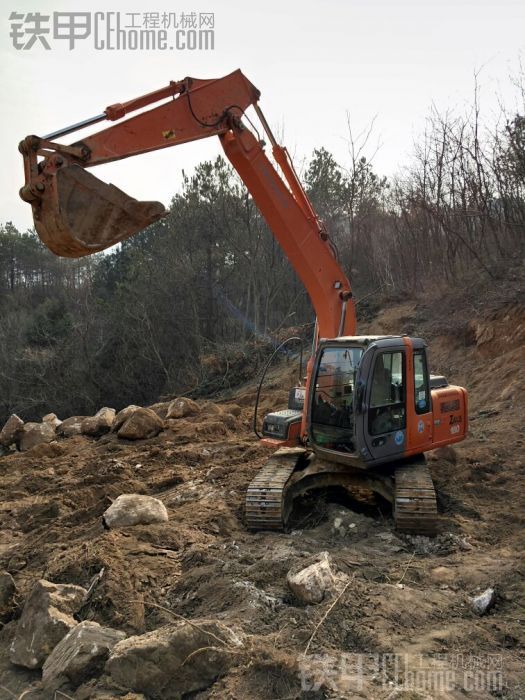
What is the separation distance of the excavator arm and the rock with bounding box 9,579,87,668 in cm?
268

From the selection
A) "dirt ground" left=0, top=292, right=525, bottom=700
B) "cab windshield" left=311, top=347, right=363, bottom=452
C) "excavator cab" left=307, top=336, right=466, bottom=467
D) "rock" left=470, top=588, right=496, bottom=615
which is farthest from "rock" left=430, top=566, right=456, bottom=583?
"cab windshield" left=311, top=347, right=363, bottom=452

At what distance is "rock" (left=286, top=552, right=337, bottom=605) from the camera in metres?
3.79

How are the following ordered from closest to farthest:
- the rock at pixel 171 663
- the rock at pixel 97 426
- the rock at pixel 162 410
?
the rock at pixel 171 663 < the rock at pixel 97 426 < the rock at pixel 162 410

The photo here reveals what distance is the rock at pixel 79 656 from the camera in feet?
10.4

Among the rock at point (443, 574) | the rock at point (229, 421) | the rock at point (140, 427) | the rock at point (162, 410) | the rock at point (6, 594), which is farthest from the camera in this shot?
the rock at point (162, 410)

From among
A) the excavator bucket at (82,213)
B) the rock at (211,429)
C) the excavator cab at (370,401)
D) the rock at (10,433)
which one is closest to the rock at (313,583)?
the excavator cab at (370,401)

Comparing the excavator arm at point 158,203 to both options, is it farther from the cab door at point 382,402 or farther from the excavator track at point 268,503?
the excavator track at point 268,503

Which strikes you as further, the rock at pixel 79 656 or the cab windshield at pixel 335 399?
the cab windshield at pixel 335 399

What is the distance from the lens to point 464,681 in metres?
3.04

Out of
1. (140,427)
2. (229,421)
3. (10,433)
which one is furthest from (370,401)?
(10,433)

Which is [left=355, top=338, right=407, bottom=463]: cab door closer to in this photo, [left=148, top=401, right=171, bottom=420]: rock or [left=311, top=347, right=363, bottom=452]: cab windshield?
[left=311, top=347, right=363, bottom=452]: cab windshield

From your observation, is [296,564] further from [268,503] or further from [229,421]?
[229,421]

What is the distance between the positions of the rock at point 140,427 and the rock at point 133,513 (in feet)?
15.4

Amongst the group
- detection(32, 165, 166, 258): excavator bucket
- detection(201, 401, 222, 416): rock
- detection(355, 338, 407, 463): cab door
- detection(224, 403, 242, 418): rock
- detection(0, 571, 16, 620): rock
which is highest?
detection(32, 165, 166, 258): excavator bucket
